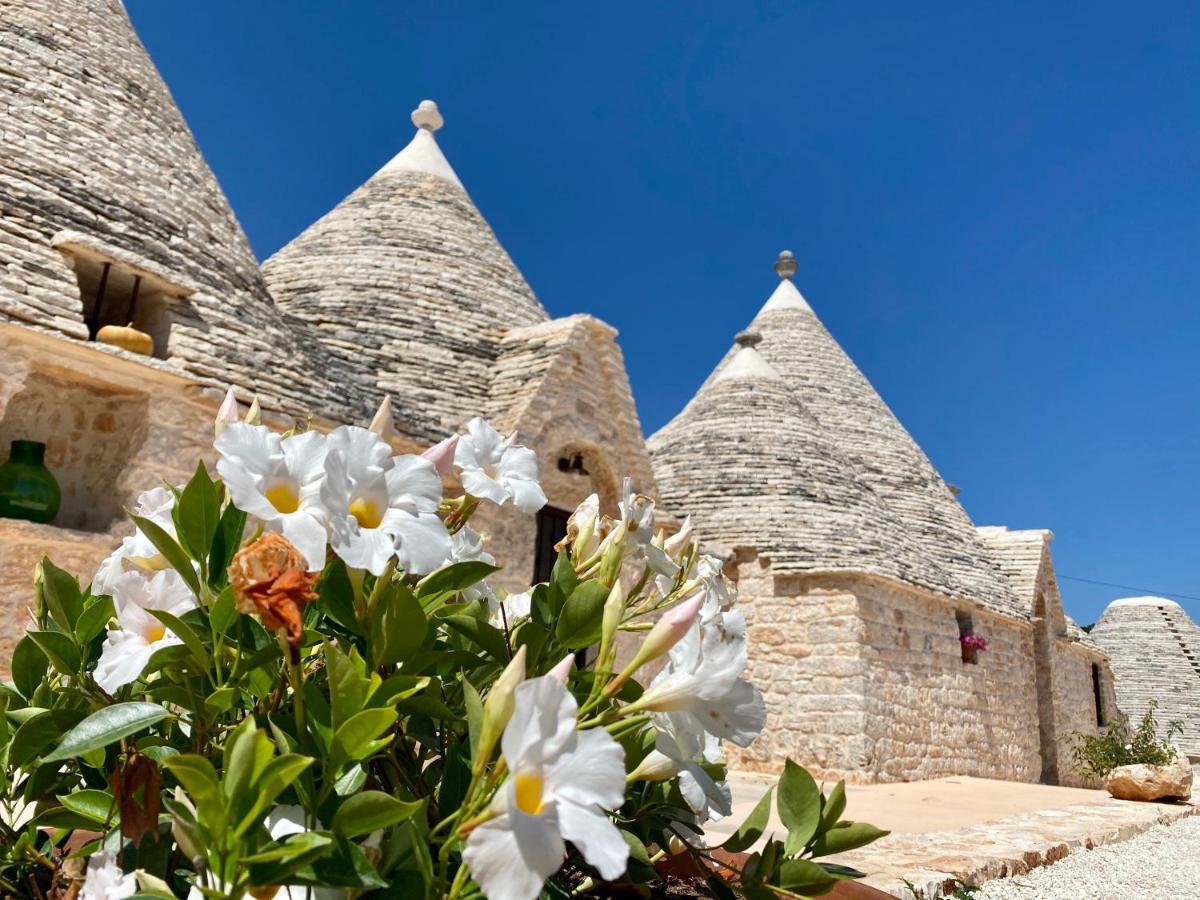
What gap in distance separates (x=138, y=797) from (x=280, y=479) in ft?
1.24

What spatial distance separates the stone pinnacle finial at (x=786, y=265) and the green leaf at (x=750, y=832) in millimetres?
19126

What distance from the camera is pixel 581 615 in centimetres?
99

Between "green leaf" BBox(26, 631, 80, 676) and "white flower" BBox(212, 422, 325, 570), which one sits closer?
"white flower" BBox(212, 422, 325, 570)

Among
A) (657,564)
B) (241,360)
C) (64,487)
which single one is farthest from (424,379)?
(657,564)

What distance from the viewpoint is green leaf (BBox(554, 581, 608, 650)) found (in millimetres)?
983

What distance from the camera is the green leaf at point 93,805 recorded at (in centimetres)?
98

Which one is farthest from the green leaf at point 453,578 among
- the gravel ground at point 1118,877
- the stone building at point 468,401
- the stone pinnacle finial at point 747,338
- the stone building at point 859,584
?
the stone pinnacle finial at point 747,338

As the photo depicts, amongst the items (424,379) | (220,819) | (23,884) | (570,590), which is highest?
(424,379)

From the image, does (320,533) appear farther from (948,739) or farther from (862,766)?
(948,739)

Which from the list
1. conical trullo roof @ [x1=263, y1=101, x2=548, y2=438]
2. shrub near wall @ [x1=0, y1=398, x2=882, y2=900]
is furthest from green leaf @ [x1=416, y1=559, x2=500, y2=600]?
conical trullo roof @ [x1=263, y1=101, x2=548, y2=438]

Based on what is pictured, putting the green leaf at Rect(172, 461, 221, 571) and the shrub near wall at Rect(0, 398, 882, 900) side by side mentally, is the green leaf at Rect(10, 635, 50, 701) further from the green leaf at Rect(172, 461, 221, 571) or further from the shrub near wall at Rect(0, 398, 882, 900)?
the green leaf at Rect(172, 461, 221, 571)

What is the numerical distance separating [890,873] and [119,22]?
33.5 ft

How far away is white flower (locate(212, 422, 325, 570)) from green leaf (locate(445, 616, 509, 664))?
0.89ft

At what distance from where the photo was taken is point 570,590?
42.2 inches
